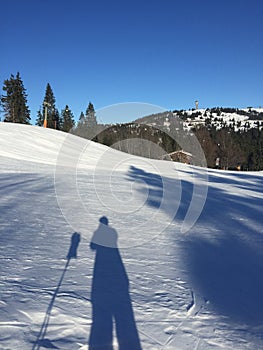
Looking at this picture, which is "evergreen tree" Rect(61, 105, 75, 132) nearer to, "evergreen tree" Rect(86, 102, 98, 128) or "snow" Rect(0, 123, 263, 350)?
"evergreen tree" Rect(86, 102, 98, 128)

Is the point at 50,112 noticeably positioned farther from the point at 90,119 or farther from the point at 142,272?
the point at 142,272

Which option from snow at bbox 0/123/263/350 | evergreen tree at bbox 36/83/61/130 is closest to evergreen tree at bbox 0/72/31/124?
evergreen tree at bbox 36/83/61/130

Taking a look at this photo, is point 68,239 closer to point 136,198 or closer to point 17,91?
point 136,198

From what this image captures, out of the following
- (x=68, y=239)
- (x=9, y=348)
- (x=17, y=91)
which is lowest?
(x=9, y=348)

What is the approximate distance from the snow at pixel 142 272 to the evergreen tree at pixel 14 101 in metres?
41.4

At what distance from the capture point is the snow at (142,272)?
7.68 feet

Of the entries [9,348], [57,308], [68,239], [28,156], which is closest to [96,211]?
[68,239]

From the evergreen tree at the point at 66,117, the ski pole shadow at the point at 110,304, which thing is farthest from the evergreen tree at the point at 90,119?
the ski pole shadow at the point at 110,304

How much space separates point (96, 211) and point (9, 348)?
4414 mm

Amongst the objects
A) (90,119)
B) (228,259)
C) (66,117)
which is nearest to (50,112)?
(66,117)

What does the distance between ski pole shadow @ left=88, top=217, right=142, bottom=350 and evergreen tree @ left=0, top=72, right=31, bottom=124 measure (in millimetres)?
45868

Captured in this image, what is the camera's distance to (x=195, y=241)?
16.2 ft

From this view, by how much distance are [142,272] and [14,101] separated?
46996mm

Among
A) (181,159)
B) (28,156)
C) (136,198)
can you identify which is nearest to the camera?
(136,198)
